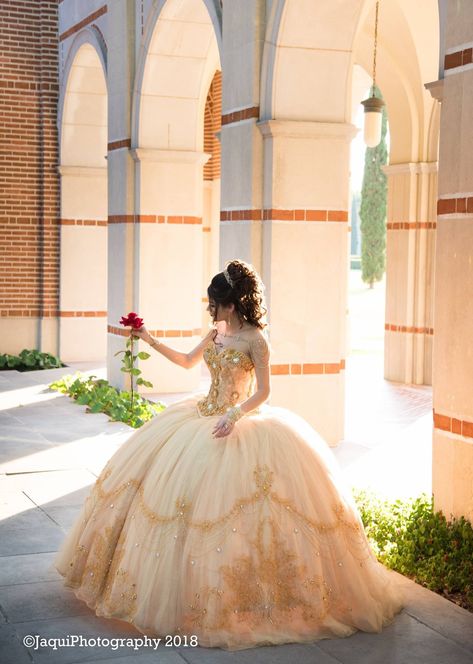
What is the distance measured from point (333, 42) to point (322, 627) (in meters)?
5.34

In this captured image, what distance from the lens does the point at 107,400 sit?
11344 mm

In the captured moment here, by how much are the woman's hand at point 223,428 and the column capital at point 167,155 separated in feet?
24.9

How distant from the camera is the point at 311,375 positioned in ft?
29.3

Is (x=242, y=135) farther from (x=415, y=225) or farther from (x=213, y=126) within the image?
(x=213, y=126)

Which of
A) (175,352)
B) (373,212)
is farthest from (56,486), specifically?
(373,212)

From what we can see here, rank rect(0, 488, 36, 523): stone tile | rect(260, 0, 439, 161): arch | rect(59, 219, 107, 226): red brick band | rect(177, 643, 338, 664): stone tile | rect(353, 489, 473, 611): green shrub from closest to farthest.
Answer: rect(177, 643, 338, 664): stone tile → rect(353, 489, 473, 611): green shrub → rect(0, 488, 36, 523): stone tile → rect(260, 0, 439, 161): arch → rect(59, 219, 107, 226): red brick band

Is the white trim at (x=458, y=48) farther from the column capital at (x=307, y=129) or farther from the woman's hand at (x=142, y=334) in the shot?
the column capital at (x=307, y=129)

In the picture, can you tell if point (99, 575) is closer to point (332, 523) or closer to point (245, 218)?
point (332, 523)

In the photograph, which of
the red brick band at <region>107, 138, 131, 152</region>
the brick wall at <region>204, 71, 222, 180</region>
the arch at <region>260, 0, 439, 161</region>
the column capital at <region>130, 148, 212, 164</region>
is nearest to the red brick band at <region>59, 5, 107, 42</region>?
the red brick band at <region>107, 138, 131, 152</region>

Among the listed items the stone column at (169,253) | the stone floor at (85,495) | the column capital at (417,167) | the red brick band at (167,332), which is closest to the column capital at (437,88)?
the stone floor at (85,495)

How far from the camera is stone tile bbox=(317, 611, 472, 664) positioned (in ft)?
14.8

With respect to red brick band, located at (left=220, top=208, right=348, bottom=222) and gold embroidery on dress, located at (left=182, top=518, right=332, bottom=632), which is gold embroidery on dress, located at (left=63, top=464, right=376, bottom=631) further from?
red brick band, located at (left=220, top=208, right=348, bottom=222)

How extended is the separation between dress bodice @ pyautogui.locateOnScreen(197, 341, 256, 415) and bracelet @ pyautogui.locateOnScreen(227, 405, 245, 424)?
232mm

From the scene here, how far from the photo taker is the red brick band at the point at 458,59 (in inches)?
228
